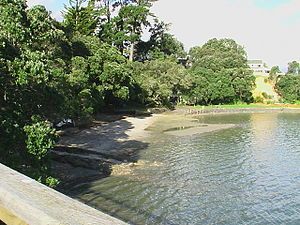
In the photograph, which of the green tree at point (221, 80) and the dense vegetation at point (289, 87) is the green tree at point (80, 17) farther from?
the dense vegetation at point (289, 87)

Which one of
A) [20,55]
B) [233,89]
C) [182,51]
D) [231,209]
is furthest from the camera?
[182,51]

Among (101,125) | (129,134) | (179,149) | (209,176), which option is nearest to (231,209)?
(209,176)

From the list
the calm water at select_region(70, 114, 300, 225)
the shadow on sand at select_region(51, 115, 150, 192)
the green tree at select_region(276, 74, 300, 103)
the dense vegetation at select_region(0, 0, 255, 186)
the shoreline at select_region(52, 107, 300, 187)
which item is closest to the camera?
the dense vegetation at select_region(0, 0, 255, 186)

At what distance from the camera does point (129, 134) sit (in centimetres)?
3619

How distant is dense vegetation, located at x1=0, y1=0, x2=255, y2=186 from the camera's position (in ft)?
41.5

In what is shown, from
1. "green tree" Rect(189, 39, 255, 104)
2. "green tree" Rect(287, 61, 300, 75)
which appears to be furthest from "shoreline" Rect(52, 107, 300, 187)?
"green tree" Rect(287, 61, 300, 75)

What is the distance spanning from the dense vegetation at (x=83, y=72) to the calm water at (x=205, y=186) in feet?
14.0

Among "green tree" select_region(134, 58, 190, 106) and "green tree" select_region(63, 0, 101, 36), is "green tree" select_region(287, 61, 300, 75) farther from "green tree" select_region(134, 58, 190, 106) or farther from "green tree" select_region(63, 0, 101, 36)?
"green tree" select_region(63, 0, 101, 36)

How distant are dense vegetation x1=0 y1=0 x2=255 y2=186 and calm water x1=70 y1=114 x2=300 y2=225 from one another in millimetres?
4274

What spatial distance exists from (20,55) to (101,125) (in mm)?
25362

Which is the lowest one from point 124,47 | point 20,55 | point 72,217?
point 72,217

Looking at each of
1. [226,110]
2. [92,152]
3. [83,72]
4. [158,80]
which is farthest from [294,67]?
[92,152]

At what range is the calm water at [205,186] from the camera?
15484mm

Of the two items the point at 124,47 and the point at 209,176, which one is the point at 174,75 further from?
the point at 209,176
